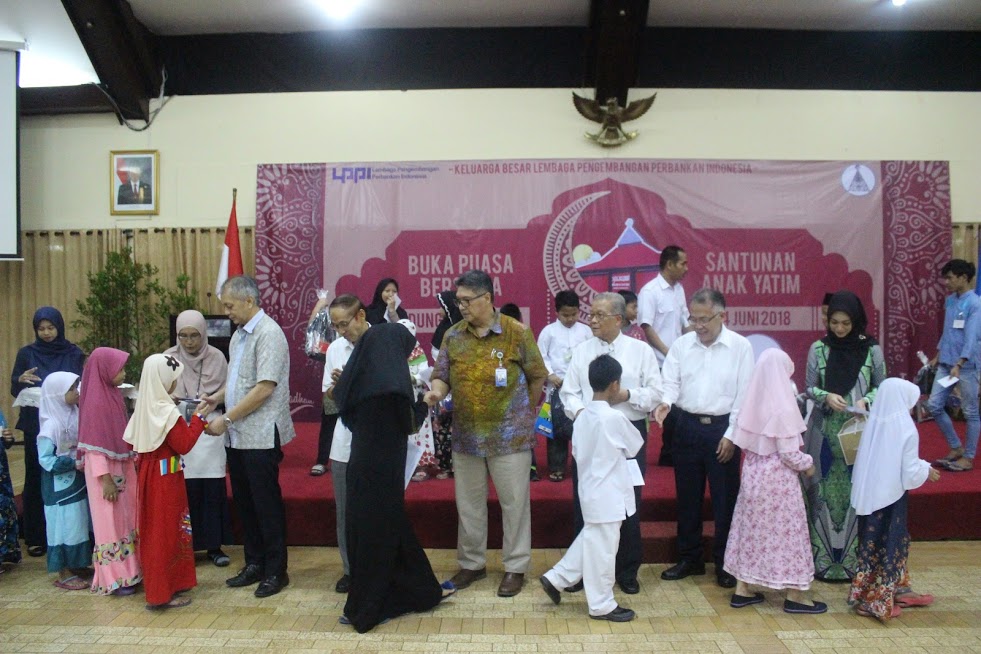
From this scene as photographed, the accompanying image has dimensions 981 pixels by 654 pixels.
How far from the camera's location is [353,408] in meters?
3.31

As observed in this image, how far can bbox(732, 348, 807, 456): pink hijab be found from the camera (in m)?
3.41

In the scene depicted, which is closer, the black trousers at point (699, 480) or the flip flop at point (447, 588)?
the flip flop at point (447, 588)

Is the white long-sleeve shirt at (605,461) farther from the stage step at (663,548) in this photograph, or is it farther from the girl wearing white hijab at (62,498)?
the girl wearing white hijab at (62,498)

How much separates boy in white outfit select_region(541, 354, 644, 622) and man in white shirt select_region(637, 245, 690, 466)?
6.34ft

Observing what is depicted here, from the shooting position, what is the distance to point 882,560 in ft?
11.0

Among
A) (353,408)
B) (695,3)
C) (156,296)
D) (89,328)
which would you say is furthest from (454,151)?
(353,408)

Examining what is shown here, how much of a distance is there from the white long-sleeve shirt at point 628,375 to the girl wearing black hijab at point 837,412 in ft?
2.72

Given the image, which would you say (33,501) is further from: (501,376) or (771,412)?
(771,412)

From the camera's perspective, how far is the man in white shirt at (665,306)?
17.2 feet

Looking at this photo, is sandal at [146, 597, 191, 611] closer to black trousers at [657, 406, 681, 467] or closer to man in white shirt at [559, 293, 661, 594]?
man in white shirt at [559, 293, 661, 594]

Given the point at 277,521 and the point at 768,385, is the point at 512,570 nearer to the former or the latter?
the point at 277,521

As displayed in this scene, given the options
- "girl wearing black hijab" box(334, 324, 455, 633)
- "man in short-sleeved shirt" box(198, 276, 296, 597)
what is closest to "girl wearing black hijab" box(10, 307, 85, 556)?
"man in short-sleeved shirt" box(198, 276, 296, 597)

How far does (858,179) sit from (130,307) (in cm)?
674

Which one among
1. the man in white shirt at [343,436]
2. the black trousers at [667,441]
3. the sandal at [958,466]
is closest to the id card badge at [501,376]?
the man in white shirt at [343,436]
